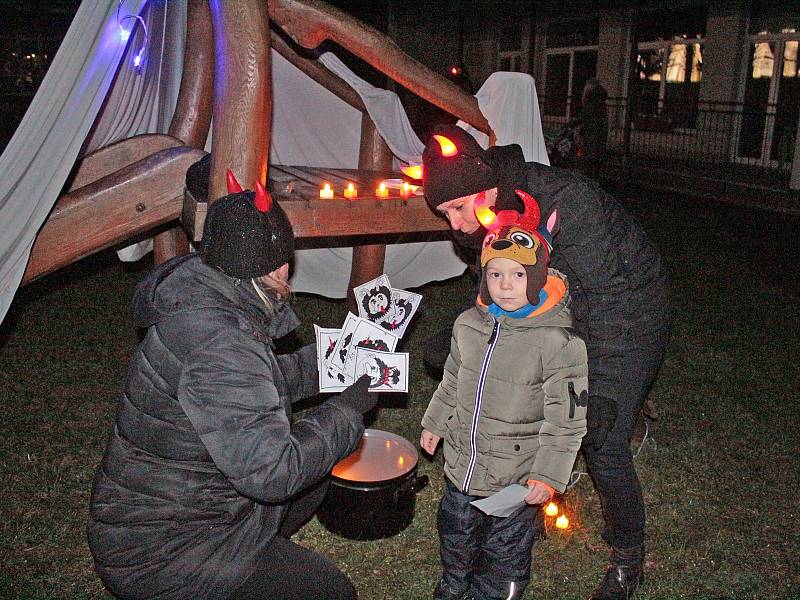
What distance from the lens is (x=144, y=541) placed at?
7.06 feet

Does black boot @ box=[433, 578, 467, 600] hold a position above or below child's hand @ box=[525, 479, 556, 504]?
below

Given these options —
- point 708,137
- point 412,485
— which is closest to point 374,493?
point 412,485

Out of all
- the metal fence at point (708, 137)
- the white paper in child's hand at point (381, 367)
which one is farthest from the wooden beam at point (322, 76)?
the metal fence at point (708, 137)

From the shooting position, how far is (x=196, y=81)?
466 cm

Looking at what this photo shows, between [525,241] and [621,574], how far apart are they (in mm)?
1414

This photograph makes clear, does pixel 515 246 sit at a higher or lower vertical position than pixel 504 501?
higher

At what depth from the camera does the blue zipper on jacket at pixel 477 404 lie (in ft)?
8.54

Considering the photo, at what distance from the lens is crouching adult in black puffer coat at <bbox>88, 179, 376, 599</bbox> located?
1998 millimetres

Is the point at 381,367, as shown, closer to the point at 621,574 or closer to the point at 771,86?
the point at 621,574

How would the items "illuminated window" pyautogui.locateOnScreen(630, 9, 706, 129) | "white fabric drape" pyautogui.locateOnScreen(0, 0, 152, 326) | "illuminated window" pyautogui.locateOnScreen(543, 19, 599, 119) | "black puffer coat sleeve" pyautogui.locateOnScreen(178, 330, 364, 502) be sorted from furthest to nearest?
"illuminated window" pyautogui.locateOnScreen(543, 19, 599, 119), "illuminated window" pyautogui.locateOnScreen(630, 9, 706, 129), "white fabric drape" pyautogui.locateOnScreen(0, 0, 152, 326), "black puffer coat sleeve" pyautogui.locateOnScreen(178, 330, 364, 502)

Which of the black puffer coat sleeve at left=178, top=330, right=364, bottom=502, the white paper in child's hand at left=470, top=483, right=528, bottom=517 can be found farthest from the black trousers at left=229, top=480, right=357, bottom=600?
the white paper in child's hand at left=470, top=483, right=528, bottom=517

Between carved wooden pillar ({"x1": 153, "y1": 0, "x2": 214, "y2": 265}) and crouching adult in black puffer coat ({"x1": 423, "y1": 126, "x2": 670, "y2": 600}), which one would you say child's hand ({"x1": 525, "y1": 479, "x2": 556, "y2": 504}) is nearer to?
crouching adult in black puffer coat ({"x1": 423, "y1": 126, "x2": 670, "y2": 600})

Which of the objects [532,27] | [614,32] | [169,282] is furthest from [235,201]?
[532,27]

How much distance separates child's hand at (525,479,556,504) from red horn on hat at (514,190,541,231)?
846 millimetres
